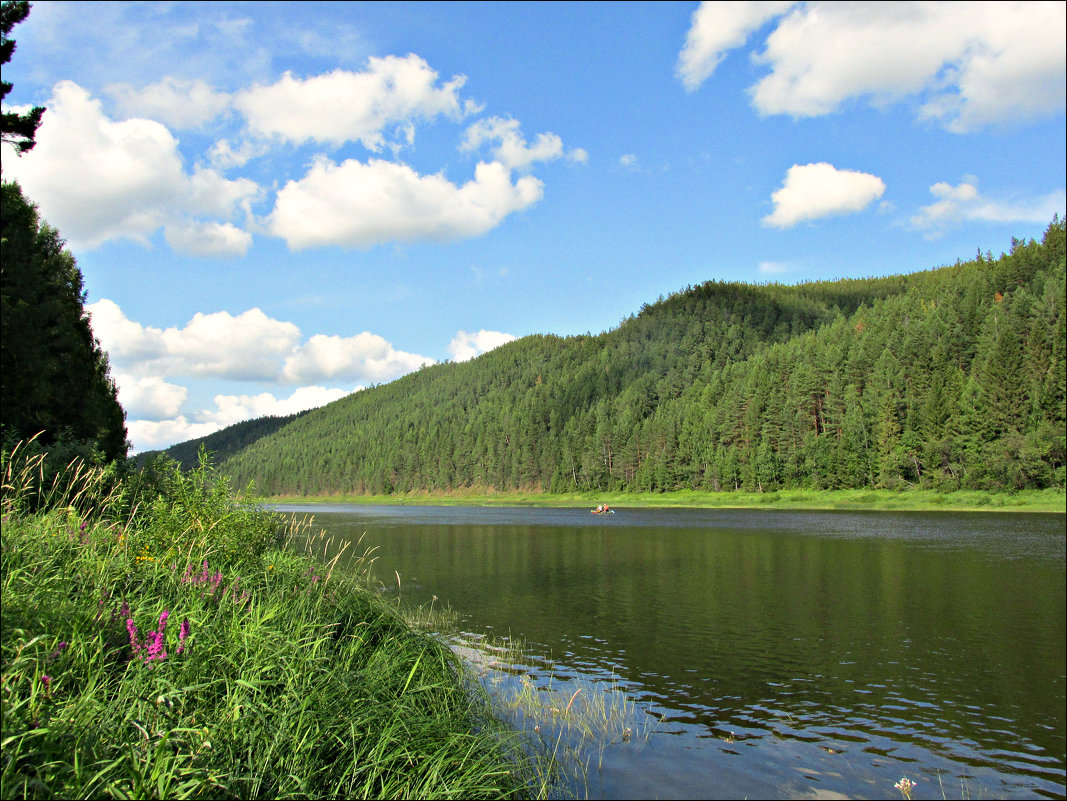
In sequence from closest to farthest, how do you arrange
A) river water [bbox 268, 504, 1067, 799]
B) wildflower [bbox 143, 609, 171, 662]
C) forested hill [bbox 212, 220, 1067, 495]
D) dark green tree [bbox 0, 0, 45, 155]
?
wildflower [bbox 143, 609, 171, 662]
river water [bbox 268, 504, 1067, 799]
dark green tree [bbox 0, 0, 45, 155]
forested hill [bbox 212, 220, 1067, 495]

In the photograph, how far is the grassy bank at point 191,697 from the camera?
4.87 meters

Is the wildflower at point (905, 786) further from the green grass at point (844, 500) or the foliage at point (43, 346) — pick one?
the green grass at point (844, 500)

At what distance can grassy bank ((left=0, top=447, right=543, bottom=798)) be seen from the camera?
4.87 m

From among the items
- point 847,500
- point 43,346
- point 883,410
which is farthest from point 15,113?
point 883,410

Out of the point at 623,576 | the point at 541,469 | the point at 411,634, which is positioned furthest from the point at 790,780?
the point at 541,469

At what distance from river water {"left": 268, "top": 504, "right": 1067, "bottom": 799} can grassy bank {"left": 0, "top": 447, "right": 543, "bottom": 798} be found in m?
3.26

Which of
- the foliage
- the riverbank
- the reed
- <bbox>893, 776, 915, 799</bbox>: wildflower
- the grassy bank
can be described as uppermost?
the foliage

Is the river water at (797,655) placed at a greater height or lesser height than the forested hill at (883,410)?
lesser

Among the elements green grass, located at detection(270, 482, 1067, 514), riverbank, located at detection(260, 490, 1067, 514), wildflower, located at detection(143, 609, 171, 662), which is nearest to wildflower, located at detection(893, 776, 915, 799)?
wildflower, located at detection(143, 609, 171, 662)

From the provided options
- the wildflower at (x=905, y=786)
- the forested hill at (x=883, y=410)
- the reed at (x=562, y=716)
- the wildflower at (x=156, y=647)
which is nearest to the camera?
the wildflower at (x=156, y=647)

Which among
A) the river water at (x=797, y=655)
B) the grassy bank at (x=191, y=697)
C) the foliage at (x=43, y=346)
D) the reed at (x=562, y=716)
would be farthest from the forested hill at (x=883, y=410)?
the foliage at (x=43, y=346)

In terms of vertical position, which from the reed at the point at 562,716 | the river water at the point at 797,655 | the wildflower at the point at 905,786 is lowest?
the river water at the point at 797,655

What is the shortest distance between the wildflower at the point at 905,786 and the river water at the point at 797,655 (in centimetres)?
19

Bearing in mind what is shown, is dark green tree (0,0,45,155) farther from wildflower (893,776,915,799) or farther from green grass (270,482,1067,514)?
green grass (270,482,1067,514)
